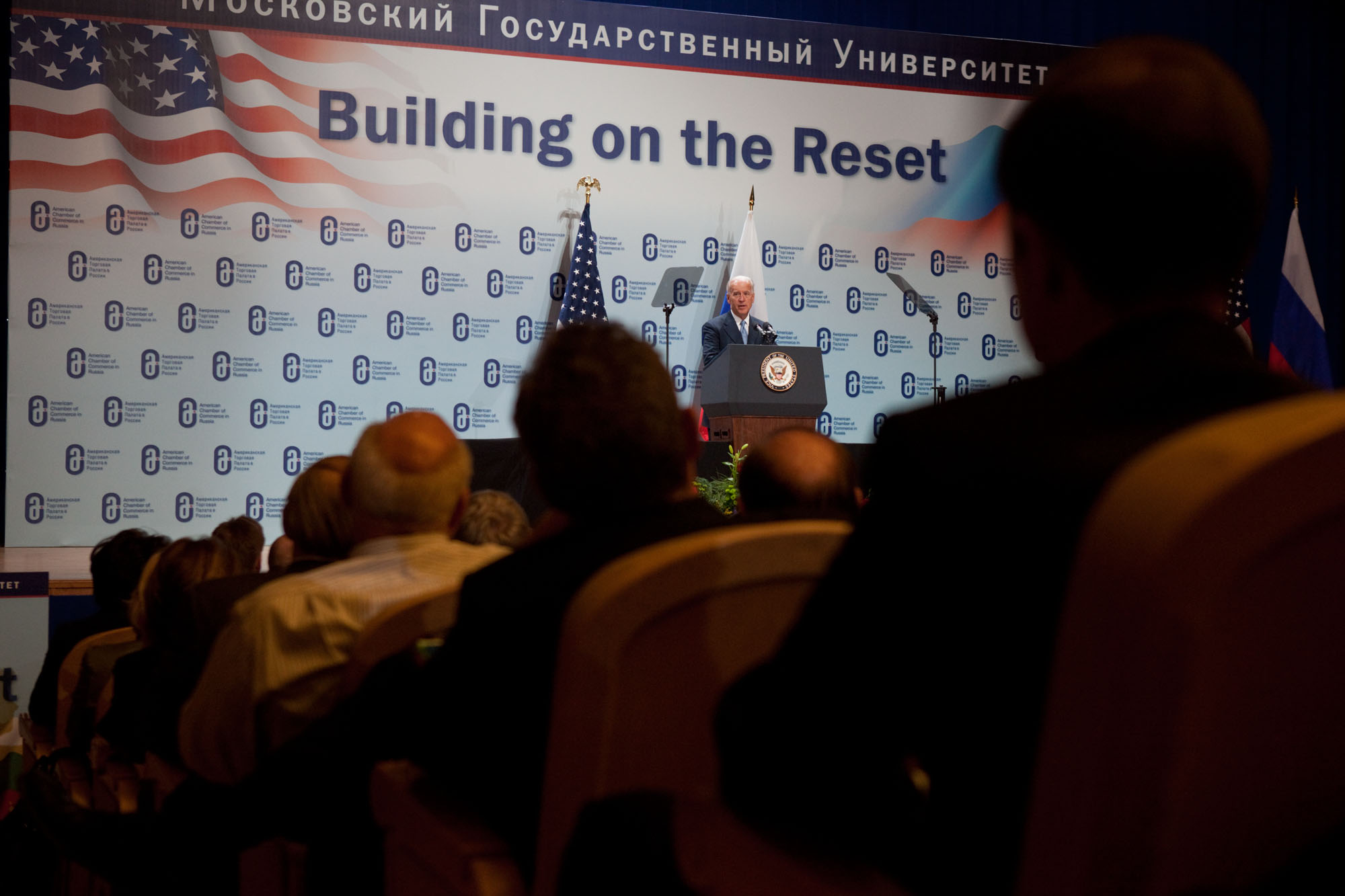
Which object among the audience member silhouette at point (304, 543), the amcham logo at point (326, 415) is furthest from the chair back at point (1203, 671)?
the amcham logo at point (326, 415)

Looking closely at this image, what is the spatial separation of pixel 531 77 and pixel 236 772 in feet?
21.0

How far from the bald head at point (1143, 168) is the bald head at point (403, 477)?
3.47 feet

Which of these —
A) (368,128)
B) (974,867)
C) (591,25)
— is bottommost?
(974,867)

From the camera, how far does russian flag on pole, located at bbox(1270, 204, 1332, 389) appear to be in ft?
27.5

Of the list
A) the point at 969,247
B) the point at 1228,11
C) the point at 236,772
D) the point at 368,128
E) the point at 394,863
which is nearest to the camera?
the point at 394,863

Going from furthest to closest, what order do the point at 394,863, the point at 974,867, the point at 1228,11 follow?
the point at 1228,11
the point at 394,863
the point at 974,867

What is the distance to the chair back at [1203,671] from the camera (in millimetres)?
469

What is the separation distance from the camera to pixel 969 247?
7.96 m

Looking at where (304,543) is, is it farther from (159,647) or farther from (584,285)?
(584,285)

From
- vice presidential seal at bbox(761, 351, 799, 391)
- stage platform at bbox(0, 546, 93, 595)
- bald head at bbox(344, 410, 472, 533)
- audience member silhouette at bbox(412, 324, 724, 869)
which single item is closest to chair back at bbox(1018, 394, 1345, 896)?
audience member silhouette at bbox(412, 324, 724, 869)

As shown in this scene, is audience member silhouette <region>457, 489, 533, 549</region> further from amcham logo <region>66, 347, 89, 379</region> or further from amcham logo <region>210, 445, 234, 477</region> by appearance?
amcham logo <region>66, 347, 89, 379</region>

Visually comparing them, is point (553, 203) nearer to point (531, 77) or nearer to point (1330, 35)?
point (531, 77)

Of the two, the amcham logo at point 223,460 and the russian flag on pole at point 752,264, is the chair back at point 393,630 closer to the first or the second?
the amcham logo at point 223,460

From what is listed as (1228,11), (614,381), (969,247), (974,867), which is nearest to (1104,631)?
(974,867)
